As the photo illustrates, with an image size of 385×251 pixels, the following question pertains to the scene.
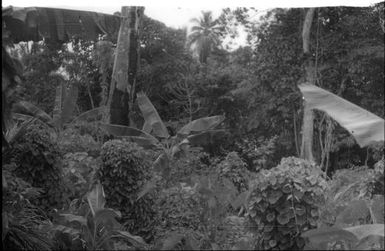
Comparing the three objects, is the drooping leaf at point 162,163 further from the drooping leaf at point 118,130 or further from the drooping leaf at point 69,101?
the drooping leaf at point 69,101

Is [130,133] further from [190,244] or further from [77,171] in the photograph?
[190,244]

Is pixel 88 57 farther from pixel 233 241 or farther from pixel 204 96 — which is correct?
pixel 233 241

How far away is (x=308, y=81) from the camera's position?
9.88 metres

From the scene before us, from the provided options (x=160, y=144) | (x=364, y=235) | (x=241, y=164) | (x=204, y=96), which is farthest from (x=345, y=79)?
(x=364, y=235)

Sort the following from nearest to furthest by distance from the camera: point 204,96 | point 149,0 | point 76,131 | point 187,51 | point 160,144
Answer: point 149,0 < point 160,144 < point 76,131 < point 204,96 < point 187,51

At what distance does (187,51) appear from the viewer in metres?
11.0

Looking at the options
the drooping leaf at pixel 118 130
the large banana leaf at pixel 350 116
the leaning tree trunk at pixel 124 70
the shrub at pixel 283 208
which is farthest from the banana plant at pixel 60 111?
the large banana leaf at pixel 350 116

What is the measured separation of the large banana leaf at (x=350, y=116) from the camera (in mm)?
3014

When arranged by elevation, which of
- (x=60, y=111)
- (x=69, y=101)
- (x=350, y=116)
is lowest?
(x=60, y=111)

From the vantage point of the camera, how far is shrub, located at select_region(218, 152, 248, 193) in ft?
20.0

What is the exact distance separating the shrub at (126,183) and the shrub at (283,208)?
1727 millimetres

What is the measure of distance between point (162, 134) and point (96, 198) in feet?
4.80

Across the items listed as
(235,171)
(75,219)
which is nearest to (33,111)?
(75,219)

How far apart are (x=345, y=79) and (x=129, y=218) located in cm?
651
